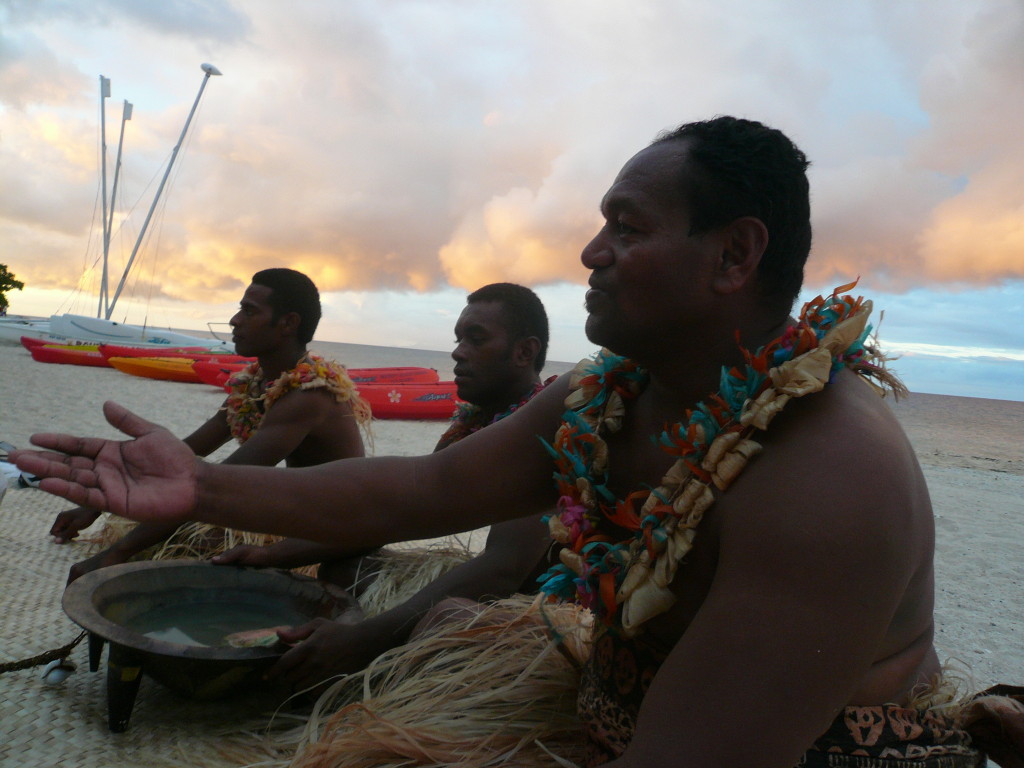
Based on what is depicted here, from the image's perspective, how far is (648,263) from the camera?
1317mm

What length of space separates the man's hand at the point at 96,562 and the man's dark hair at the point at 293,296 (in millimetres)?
1244

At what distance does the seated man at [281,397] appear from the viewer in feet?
10.6

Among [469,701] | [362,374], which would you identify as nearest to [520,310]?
[469,701]

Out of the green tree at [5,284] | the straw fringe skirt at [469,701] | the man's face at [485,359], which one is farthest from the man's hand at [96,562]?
the green tree at [5,284]

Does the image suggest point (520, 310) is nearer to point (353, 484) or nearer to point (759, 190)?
point (353, 484)

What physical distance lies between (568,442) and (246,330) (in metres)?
2.46

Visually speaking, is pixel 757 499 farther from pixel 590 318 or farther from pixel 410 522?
pixel 410 522

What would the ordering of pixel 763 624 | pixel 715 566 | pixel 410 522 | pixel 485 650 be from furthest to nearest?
pixel 485 650, pixel 410 522, pixel 715 566, pixel 763 624

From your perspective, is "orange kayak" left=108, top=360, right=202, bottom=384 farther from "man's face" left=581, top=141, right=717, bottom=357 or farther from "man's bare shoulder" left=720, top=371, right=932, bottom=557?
"man's bare shoulder" left=720, top=371, right=932, bottom=557

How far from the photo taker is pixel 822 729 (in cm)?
103

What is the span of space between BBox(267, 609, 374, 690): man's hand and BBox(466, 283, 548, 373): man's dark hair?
132 centimetres

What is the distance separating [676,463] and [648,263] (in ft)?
1.14

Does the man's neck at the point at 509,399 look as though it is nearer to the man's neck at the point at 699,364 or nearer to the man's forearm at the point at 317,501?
the man's forearm at the point at 317,501

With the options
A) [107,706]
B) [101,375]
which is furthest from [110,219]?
[107,706]
